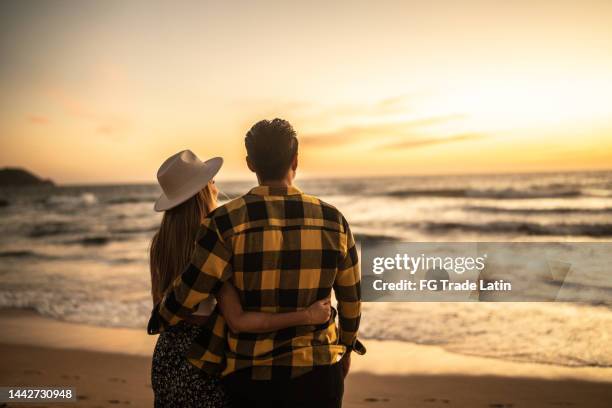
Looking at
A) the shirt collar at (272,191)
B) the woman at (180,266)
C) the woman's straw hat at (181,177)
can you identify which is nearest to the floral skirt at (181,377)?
the woman at (180,266)

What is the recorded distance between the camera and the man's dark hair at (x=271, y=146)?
62.2 inches

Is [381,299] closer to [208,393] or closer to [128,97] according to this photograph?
[208,393]

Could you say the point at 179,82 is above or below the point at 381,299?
above

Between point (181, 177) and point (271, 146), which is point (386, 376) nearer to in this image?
point (181, 177)

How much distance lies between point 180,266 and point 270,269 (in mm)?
480

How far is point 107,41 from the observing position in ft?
33.2

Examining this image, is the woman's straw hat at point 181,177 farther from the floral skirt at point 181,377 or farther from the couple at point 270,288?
the floral skirt at point 181,377

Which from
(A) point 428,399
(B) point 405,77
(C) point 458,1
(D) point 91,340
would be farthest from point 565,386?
(B) point 405,77

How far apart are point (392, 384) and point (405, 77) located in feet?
39.2

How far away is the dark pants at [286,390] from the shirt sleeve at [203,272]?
0.26 metres

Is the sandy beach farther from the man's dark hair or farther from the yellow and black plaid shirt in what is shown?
the man's dark hair

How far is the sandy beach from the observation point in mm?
4000

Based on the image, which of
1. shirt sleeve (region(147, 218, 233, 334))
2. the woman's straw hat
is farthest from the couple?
the woman's straw hat

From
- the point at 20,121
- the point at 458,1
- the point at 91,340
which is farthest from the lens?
the point at 20,121
